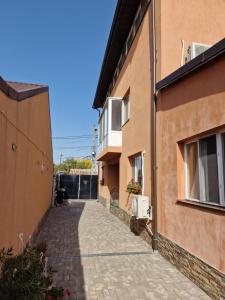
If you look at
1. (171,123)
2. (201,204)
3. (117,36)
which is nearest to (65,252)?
(201,204)

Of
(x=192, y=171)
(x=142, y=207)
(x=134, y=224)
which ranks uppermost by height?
(x=192, y=171)

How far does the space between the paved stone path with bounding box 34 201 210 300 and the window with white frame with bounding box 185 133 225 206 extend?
1.68 meters

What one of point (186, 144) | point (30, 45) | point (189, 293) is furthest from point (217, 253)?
point (30, 45)

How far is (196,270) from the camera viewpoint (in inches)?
179

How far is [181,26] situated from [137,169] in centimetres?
499

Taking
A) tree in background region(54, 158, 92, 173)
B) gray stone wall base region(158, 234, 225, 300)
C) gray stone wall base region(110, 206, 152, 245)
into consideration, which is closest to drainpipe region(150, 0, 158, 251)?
gray stone wall base region(158, 234, 225, 300)

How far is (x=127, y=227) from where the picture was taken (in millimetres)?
9742

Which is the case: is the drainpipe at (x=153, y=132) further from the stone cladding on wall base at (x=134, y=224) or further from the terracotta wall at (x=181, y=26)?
the stone cladding on wall base at (x=134, y=224)

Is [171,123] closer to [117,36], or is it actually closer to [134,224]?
[134,224]

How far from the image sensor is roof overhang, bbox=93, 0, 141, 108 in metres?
9.53

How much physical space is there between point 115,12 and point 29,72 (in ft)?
15.8

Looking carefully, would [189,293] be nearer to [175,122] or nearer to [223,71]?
[175,122]

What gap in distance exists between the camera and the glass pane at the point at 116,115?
1205 cm

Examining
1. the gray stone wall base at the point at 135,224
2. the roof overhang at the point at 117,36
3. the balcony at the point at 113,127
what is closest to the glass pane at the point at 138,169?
the gray stone wall base at the point at 135,224
